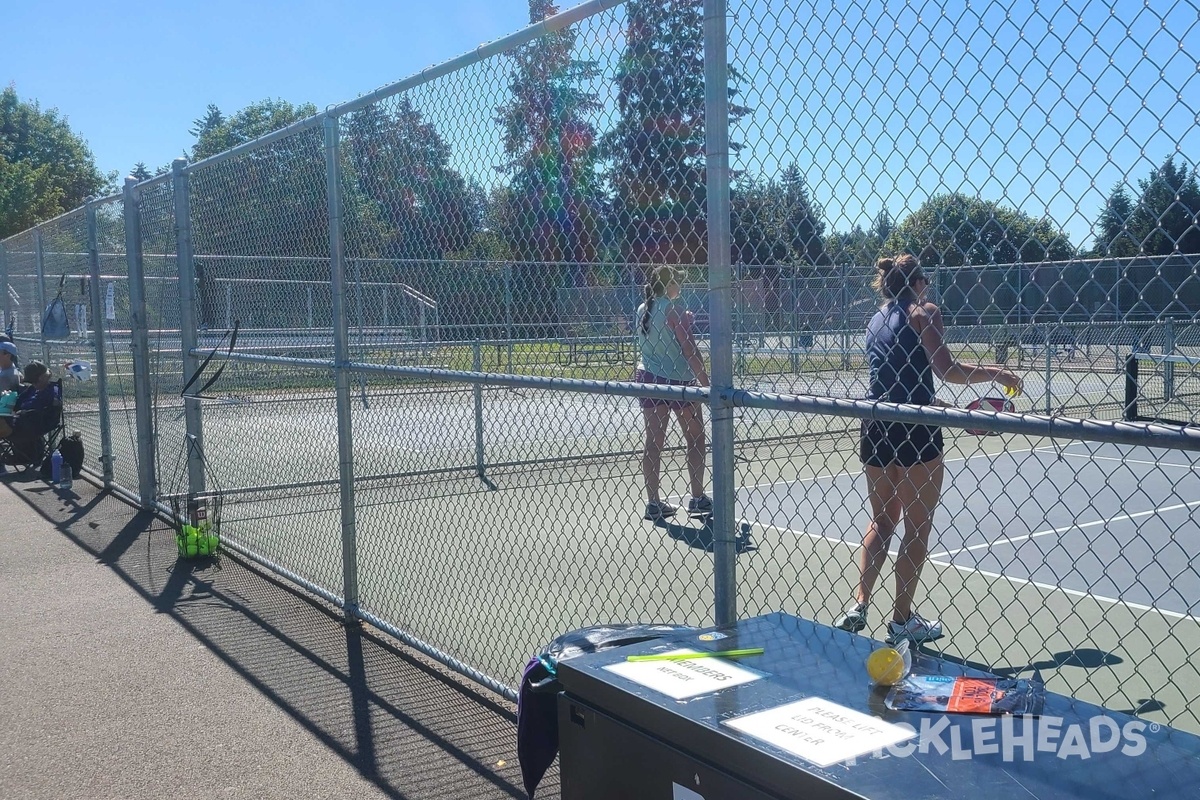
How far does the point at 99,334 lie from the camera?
918cm

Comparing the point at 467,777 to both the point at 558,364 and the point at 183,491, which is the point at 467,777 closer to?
the point at 558,364

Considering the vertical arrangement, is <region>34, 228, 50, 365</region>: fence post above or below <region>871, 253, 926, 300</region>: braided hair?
above

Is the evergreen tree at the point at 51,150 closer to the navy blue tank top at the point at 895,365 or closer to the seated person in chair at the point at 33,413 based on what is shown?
the seated person in chair at the point at 33,413

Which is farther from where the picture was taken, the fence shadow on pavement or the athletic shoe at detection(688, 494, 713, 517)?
the athletic shoe at detection(688, 494, 713, 517)

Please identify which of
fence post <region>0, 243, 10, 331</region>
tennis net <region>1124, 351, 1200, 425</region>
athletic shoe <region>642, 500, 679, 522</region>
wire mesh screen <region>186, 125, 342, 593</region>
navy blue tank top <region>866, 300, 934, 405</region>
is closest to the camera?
navy blue tank top <region>866, 300, 934, 405</region>

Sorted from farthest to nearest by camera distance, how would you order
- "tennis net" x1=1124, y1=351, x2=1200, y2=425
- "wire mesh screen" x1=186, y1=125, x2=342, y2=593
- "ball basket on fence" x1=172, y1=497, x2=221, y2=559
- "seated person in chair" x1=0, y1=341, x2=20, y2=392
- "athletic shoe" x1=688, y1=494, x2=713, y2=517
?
"tennis net" x1=1124, y1=351, x2=1200, y2=425, "seated person in chair" x1=0, y1=341, x2=20, y2=392, "ball basket on fence" x1=172, y1=497, x2=221, y2=559, "athletic shoe" x1=688, y1=494, x2=713, y2=517, "wire mesh screen" x1=186, y1=125, x2=342, y2=593

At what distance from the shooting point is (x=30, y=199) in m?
42.9

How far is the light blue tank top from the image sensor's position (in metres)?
6.08

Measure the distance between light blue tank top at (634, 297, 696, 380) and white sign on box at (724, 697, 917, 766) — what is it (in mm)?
3820

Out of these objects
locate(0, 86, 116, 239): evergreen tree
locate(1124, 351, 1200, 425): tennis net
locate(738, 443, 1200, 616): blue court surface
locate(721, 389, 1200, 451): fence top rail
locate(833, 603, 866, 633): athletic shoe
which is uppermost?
locate(0, 86, 116, 239): evergreen tree

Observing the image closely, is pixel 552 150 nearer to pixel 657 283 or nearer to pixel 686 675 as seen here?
pixel 657 283

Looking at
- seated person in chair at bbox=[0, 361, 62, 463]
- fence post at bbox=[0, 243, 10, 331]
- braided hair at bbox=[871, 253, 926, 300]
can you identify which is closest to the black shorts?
braided hair at bbox=[871, 253, 926, 300]

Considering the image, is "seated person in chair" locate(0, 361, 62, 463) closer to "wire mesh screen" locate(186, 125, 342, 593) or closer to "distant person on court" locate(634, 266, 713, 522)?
"wire mesh screen" locate(186, 125, 342, 593)
